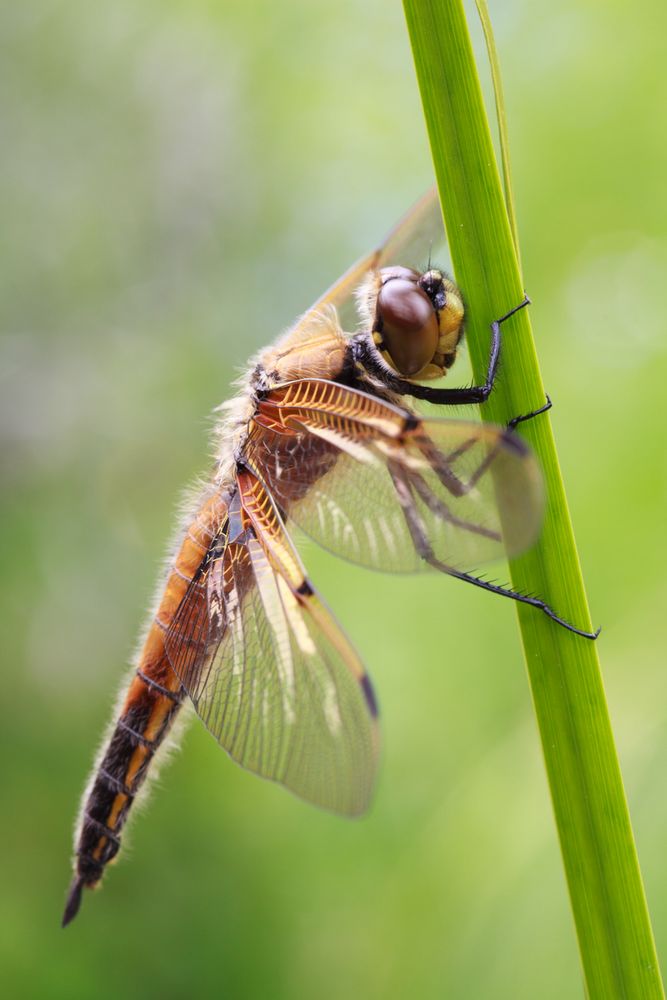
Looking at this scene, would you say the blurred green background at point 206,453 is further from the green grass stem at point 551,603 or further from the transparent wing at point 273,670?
the green grass stem at point 551,603

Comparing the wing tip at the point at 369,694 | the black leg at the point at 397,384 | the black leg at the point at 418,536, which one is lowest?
the wing tip at the point at 369,694

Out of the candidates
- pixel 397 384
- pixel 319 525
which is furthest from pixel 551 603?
pixel 397 384

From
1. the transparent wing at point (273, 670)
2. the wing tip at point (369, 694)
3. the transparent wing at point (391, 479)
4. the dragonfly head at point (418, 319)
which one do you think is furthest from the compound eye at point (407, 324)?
the wing tip at point (369, 694)

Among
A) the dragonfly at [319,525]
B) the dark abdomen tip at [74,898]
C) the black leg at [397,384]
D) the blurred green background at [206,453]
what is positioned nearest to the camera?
the dragonfly at [319,525]

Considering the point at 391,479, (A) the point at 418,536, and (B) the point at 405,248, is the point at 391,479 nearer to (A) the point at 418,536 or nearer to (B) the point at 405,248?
(A) the point at 418,536

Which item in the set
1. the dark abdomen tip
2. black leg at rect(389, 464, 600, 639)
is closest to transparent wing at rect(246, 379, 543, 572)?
black leg at rect(389, 464, 600, 639)

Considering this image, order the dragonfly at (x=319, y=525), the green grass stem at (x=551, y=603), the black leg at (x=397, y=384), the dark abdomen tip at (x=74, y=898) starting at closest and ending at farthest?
the green grass stem at (x=551, y=603) < the dragonfly at (x=319, y=525) < the black leg at (x=397, y=384) < the dark abdomen tip at (x=74, y=898)

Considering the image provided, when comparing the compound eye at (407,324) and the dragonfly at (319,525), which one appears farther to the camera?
the compound eye at (407,324)

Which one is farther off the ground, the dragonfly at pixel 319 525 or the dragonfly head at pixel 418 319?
the dragonfly head at pixel 418 319

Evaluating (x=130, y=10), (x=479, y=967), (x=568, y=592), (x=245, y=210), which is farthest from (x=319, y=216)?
(x=479, y=967)
